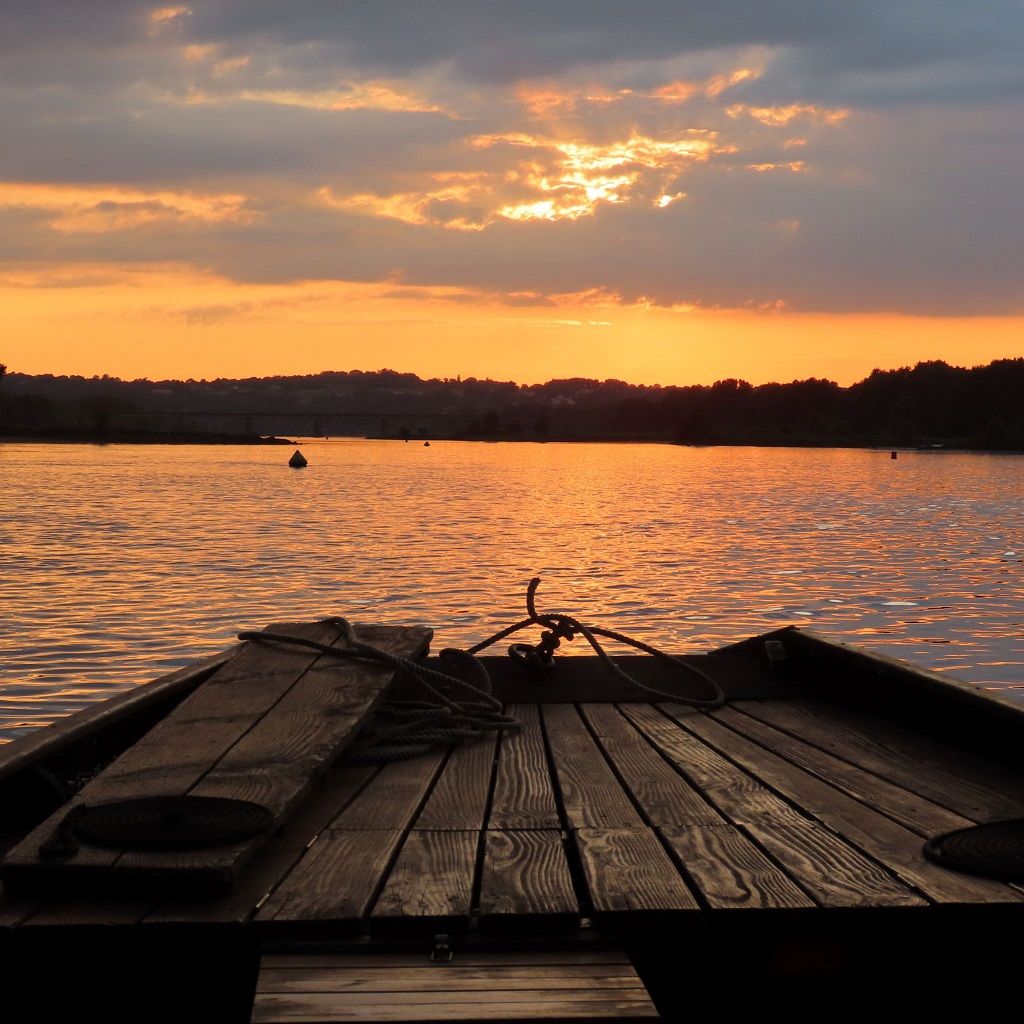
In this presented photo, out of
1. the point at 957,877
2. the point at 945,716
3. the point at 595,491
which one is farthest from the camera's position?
the point at 595,491

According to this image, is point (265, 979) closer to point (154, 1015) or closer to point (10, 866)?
point (154, 1015)

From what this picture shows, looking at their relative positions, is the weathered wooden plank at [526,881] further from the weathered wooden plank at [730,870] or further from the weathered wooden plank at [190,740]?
the weathered wooden plank at [190,740]

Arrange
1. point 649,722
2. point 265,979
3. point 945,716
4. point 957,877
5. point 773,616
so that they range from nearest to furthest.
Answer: point 265,979 < point 957,877 < point 945,716 < point 649,722 < point 773,616

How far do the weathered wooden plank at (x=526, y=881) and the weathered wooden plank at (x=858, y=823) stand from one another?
0.88 m

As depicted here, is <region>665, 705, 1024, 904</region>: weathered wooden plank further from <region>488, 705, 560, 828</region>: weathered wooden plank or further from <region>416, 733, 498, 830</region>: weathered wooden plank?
<region>416, 733, 498, 830</region>: weathered wooden plank

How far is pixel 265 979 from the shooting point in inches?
106

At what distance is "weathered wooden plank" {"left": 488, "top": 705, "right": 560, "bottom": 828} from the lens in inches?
154

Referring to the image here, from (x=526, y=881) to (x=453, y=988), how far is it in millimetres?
589

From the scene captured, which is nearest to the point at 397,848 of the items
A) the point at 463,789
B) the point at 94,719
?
the point at 463,789

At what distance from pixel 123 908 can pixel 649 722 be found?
10.1 feet

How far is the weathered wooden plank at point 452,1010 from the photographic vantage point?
98.3 inches

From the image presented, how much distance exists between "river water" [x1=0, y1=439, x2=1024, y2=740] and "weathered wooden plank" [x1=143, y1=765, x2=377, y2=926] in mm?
6100

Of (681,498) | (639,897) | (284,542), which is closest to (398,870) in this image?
(639,897)

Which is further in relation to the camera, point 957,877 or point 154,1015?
point 957,877
